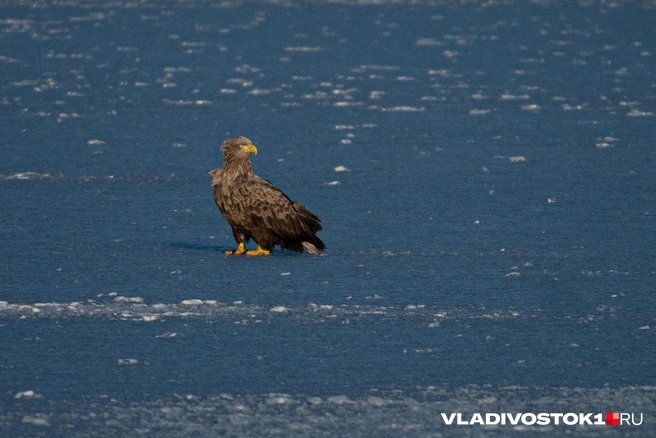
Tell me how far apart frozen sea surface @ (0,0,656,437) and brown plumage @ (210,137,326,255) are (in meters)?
0.16

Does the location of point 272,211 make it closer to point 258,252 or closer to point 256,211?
point 256,211

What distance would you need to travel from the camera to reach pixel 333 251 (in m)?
8.48

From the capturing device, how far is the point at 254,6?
102ft

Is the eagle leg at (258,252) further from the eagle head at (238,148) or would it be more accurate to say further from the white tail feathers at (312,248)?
the eagle head at (238,148)

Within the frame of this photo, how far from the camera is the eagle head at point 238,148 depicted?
8438 millimetres

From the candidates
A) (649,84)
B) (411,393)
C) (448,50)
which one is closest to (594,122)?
(649,84)

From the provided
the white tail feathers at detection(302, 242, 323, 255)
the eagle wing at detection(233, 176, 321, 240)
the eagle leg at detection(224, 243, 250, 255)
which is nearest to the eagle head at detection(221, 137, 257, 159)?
the eagle wing at detection(233, 176, 321, 240)

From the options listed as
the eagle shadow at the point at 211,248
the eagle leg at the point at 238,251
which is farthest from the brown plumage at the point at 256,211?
the eagle shadow at the point at 211,248

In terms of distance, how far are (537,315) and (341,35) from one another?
18086 mm

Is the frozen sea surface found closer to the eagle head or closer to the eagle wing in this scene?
the eagle wing

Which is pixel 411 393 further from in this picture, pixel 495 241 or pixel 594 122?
pixel 594 122

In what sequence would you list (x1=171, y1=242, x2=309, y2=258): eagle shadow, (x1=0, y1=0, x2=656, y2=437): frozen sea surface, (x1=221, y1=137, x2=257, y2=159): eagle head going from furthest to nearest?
(x1=171, y1=242, x2=309, y2=258): eagle shadow → (x1=221, y1=137, x2=257, y2=159): eagle head → (x1=0, y1=0, x2=656, y2=437): frozen sea surface

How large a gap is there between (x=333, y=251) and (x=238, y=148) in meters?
0.94

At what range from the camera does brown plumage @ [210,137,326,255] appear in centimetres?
835
